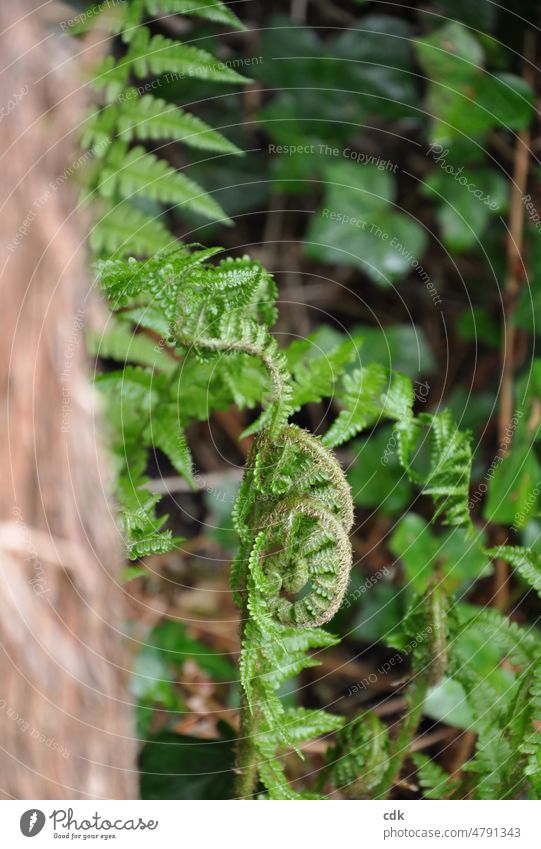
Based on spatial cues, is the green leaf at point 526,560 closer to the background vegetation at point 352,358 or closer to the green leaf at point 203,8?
the background vegetation at point 352,358

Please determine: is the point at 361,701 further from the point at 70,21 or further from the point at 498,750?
the point at 70,21

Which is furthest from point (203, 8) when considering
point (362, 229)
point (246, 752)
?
point (246, 752)

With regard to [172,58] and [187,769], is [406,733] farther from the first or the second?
[172,58]

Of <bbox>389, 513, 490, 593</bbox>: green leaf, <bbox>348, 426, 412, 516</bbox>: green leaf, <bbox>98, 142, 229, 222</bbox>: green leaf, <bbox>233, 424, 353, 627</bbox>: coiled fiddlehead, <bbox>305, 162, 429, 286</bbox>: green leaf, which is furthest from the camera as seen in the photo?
<bbox>305, 162, 429, 286</bbox>: green leaf

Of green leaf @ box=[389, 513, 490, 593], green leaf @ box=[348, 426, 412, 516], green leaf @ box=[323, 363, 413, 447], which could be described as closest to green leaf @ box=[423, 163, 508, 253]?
green leaf @ box=[348, 426, 412, 516]

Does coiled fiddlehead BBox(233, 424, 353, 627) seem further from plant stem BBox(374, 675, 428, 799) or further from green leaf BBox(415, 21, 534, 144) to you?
green leaf BBox(415, 21, 534, 144)

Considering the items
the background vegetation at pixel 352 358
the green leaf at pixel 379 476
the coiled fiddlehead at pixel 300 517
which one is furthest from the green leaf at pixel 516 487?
the coiled fiddlehead at pixel 300 517

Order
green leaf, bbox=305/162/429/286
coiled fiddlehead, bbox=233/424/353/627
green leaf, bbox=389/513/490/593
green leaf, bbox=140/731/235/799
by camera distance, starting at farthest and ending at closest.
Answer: green leaf, bbox=305/162/429/286 → green leaf, bbox=389/513/490/593 → green leaf, bbox=140/731/235/799 → coiled fiddlehead, bbox=233/424/353/627
